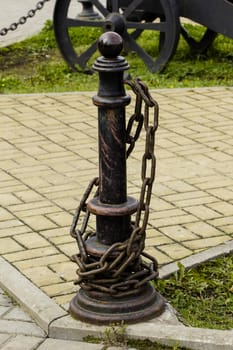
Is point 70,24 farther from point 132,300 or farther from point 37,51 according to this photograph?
point 132,300

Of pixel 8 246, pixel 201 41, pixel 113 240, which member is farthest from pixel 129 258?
pixel 201 41

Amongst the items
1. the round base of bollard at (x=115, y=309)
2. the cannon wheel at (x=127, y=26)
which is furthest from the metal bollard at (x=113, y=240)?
the cannon wheel at (x=127, y=26)

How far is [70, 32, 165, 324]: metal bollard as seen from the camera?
4059 mm

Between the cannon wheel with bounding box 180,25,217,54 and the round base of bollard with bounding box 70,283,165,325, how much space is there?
19.6ft

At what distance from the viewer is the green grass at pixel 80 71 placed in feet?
29.1

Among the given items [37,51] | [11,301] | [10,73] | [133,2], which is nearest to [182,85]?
[133,2]

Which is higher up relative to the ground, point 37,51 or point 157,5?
point 157,5

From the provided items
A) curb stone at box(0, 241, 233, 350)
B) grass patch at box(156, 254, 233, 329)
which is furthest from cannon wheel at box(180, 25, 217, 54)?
curb stone at box(0, 241, 233, 350)

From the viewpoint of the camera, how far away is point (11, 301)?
173 inches

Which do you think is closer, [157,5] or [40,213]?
[40,213]

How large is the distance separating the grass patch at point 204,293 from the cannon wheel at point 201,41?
17.5 ft

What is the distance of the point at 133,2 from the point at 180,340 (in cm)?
550

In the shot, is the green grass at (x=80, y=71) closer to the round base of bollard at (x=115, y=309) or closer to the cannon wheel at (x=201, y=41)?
the cannon wheel at (x=201, y=41)

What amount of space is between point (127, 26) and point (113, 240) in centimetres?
507
